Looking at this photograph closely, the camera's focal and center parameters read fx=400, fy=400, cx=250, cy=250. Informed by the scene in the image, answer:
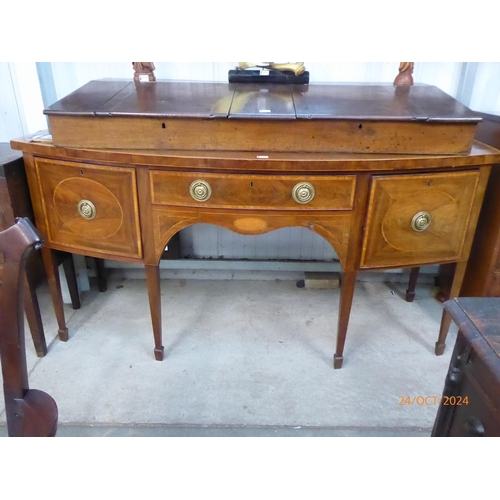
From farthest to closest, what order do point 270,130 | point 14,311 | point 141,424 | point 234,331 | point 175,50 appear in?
point 234,331, point 141,424, point 270,130, point 14,311, point 175,50

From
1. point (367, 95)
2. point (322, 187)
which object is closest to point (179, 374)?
point (322, 187)

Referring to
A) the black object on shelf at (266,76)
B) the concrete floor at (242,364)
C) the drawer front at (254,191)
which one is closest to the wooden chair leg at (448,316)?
the concrete floor at (242,364)

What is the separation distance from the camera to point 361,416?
1.39m

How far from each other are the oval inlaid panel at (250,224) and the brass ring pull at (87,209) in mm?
495

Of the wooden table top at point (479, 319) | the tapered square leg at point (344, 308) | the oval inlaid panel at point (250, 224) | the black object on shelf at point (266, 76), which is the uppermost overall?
the black object on shelf at point (266, 76)

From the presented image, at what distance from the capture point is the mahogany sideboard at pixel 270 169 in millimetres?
1233

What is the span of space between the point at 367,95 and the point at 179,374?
128 centimetres

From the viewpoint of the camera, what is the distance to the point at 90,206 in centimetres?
136

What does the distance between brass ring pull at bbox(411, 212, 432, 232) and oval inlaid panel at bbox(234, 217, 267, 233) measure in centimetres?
50

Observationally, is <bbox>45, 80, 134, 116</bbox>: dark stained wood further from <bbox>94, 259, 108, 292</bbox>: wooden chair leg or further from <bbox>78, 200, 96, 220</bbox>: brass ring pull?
<bbox>94, 259, 108, 292</bbox>: wooden chair leg

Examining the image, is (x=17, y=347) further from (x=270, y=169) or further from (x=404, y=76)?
(x=404, y=76)

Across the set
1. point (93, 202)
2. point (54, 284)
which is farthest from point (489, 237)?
point (54, 284)

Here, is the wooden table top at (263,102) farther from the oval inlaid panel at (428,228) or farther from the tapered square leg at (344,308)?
the tapered square leg at (344,308)

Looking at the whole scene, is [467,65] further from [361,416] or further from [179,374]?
[179,374]
